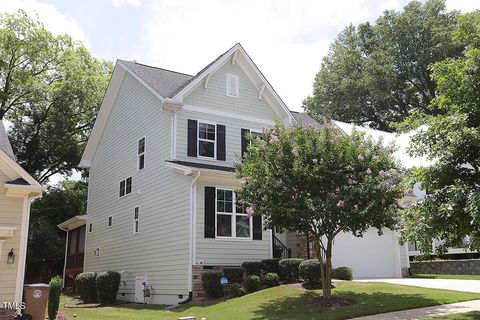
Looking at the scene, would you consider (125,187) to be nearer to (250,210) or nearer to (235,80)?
(235,80)

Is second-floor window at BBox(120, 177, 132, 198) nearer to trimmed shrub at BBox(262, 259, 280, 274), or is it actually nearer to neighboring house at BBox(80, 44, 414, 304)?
neighboring house at BBox(80, 44, 414, 304)

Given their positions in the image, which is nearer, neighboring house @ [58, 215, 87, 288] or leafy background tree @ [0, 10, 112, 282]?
neighboring house @ [58, 215, 87, 288]

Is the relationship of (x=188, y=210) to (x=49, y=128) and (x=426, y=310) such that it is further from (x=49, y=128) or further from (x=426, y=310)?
(x=49, y=128)

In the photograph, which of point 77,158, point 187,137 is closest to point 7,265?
point 187,137

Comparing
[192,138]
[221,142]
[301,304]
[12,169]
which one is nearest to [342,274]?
[301,304]

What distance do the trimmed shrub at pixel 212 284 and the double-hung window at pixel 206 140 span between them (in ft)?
16.8

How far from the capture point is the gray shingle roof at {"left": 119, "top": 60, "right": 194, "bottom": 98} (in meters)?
19.1

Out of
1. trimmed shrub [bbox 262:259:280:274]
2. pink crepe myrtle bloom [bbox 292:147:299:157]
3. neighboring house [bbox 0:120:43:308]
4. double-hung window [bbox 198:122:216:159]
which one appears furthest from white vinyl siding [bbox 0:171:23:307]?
pink crepe myrtle bloom [bbox 292:147:299:157]

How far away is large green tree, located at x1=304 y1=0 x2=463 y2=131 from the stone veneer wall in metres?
18.8

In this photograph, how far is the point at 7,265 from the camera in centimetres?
1349

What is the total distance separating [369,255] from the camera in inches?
792

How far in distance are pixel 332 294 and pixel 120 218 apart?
11.7 meters

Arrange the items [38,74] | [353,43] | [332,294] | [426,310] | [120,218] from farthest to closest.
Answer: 1. [353,43]
2. [38,74]
3. [120,218]
4. [332,294]
5. [426,310]

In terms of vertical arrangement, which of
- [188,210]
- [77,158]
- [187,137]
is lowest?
[188,210]
